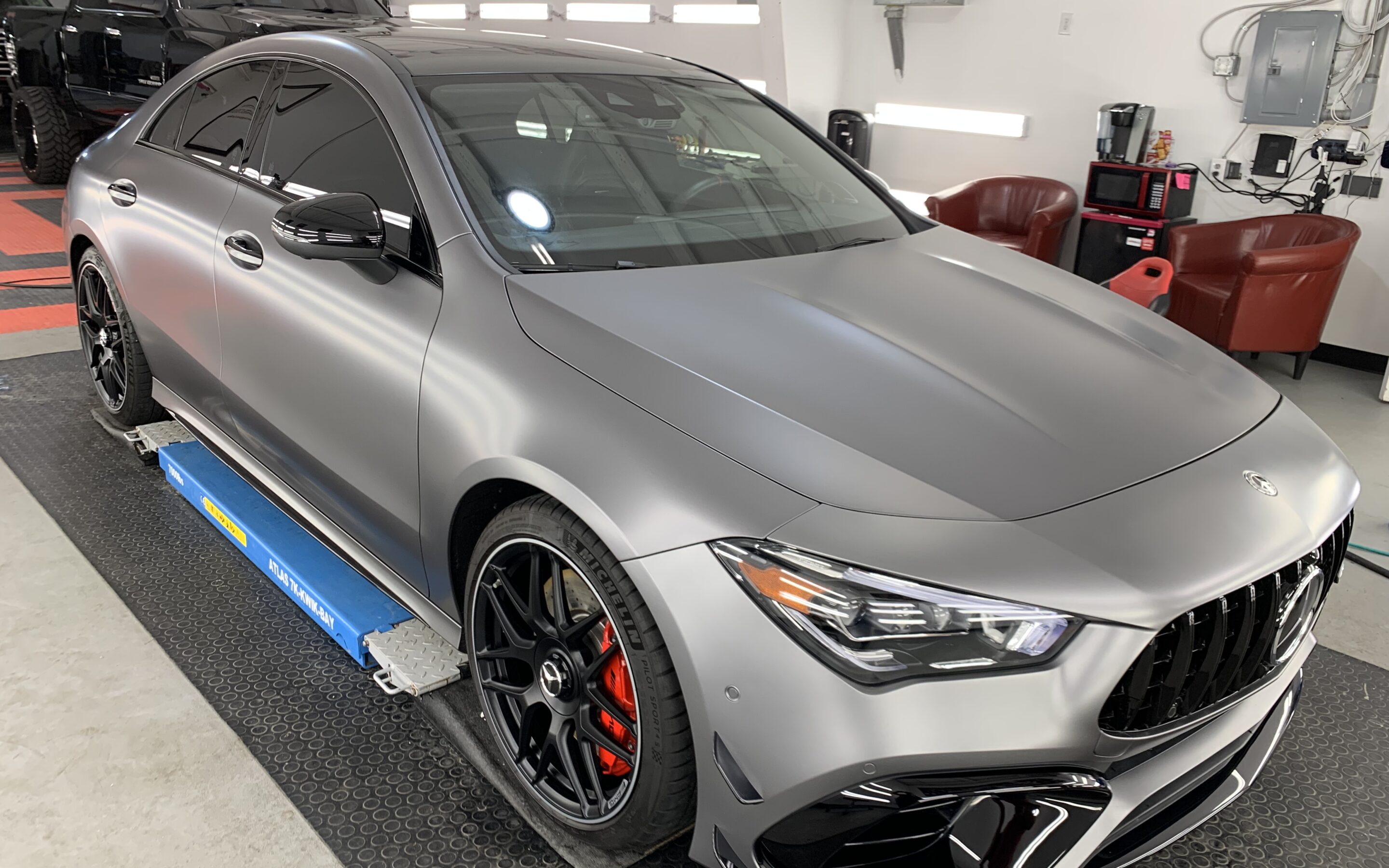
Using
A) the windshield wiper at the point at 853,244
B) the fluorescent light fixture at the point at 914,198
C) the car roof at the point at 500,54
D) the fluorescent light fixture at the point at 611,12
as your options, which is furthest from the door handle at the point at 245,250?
the fluorescent light fixture at the point at 611,12

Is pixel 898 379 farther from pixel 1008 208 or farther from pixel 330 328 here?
pixel 1008 208

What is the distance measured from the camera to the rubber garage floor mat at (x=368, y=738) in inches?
67.9

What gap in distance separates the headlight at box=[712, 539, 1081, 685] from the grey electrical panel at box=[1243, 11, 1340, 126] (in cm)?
531

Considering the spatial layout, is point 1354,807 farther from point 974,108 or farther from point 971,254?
point 974,108

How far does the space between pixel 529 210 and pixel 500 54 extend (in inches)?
22.3

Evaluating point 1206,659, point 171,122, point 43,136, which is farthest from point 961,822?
point 43,136

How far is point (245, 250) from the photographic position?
2184 mm

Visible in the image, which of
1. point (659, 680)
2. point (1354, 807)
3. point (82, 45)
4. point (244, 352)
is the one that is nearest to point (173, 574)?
point (244, 352)

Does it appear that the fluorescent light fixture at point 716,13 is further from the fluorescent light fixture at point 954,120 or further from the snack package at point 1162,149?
the snack package at point 1162,149

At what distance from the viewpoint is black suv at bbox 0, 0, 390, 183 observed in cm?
592

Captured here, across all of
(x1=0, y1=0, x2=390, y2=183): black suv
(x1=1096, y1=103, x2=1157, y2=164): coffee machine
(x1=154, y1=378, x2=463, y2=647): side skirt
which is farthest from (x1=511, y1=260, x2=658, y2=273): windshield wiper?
(x1=1096, y1=103, x2=1157, y2=164): coffee machine

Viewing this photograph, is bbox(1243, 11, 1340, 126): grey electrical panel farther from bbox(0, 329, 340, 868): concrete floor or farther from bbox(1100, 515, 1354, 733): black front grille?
bbox(0, 329, 340, 868): concrete floor

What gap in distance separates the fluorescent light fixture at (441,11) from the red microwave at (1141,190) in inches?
291

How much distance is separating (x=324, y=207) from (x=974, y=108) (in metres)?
6.11
